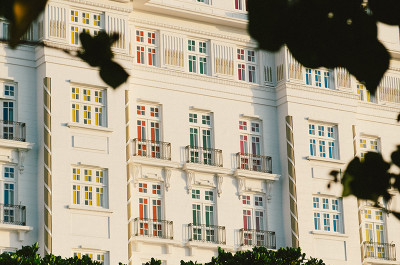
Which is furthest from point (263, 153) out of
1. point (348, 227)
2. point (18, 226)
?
point (18, 226)

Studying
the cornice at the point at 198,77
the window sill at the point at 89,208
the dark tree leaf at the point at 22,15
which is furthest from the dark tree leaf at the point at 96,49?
the cornice at the point at 198,77

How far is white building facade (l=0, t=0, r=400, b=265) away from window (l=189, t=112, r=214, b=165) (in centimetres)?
5

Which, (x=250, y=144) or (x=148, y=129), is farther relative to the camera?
(x=250, y=144)

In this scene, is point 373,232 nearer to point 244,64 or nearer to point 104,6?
point 244,64

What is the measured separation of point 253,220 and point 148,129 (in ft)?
15.1

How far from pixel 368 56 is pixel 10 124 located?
95.2 feet

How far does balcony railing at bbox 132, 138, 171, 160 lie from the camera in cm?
3294

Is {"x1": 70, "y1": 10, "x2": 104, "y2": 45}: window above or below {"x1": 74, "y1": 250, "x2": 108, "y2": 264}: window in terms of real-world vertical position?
above

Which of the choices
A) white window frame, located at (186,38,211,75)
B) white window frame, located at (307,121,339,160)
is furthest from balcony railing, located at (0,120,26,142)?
white window frame, located at (307,121,339,160)

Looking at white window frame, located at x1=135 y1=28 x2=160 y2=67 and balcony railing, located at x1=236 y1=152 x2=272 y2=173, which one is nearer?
white window frame, located at x1=135 y1=28 x2=160 y2=67

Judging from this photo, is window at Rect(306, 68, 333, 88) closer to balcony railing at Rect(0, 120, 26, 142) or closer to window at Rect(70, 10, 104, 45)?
window at Rect(70, 10, 104, 45)

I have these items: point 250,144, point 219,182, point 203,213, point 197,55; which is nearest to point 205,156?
point 219,182

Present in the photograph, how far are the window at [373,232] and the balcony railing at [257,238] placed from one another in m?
3.77

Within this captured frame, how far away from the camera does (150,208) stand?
32.6 meters
